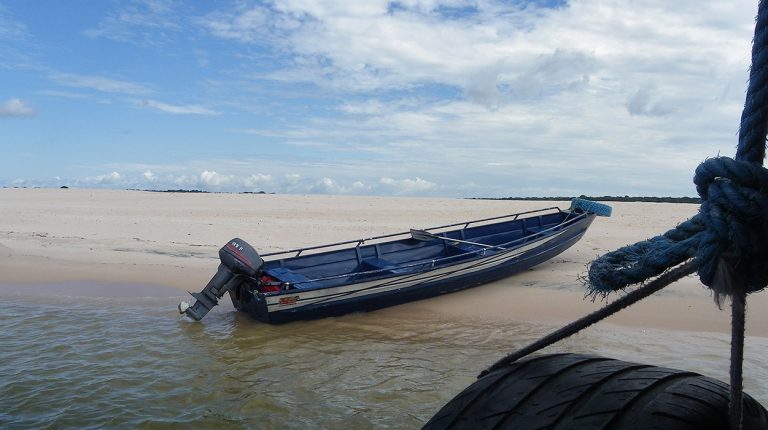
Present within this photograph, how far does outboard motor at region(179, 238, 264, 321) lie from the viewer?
9586 millimetres

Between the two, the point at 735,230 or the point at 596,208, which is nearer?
the point at 735,230

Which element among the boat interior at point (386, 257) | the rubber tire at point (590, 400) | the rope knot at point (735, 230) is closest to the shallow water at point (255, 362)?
the boat interior at point (386, 257)

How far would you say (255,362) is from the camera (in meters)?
7.77

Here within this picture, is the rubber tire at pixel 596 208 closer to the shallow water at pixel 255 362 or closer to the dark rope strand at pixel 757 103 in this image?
the shallow water at pixel 255 362

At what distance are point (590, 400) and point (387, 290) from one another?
8373mm

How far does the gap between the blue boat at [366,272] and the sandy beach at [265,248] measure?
1.43 ft

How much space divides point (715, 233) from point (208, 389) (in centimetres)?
611

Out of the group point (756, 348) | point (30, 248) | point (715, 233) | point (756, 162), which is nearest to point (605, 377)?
point (715, 233)

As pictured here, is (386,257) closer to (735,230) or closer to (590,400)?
(590,400)

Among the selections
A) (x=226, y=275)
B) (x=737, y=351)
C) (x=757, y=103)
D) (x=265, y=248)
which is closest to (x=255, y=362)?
(x=226, y=275)

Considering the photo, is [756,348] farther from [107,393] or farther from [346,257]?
[107,393]

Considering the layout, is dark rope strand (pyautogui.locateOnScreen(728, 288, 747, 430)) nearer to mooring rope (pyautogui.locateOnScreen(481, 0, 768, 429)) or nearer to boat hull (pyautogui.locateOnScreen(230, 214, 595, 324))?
mooring rope (pyautogui.locateOnScreen(481, 0, 768, 429))

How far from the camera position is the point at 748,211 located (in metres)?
1.52

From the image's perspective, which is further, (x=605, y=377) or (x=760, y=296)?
(x=760, y=296)
